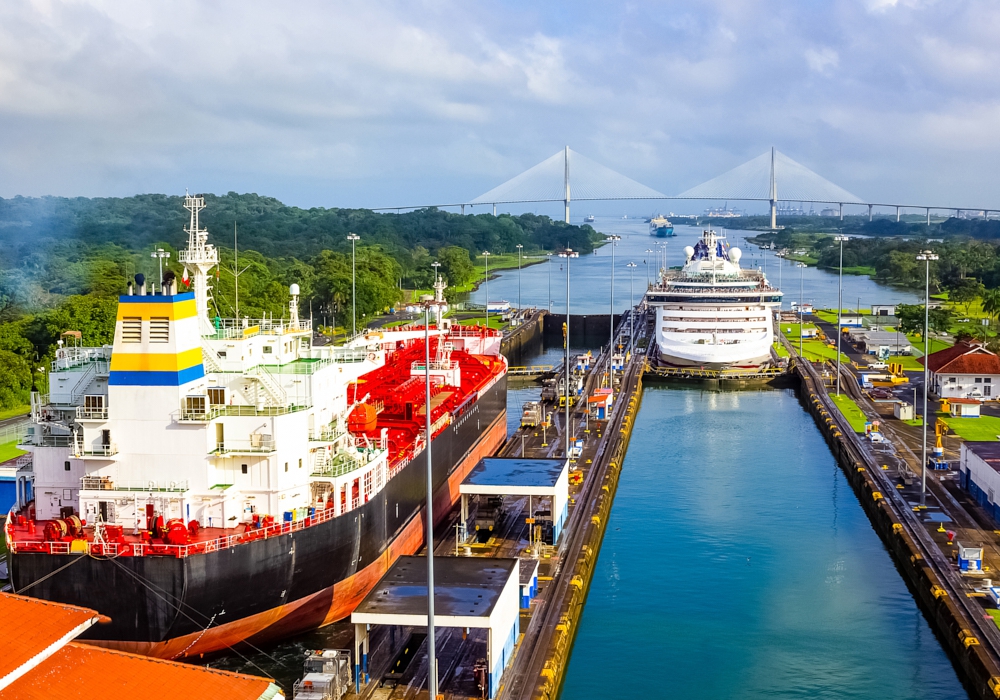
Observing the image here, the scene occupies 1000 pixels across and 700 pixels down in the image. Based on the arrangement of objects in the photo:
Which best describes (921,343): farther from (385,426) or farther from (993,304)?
(385,426)

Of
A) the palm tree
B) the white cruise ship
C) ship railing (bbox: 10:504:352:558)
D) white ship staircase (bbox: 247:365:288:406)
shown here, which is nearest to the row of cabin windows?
white ship staircase (bbox: 247:365:288:406)

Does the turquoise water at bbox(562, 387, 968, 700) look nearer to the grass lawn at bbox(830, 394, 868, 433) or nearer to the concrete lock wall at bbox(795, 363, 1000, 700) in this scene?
the concrete lock wall at bbox(795, 363, 1000, 700)

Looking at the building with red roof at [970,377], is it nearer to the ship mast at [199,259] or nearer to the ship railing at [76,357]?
the ship mast at [199,259]

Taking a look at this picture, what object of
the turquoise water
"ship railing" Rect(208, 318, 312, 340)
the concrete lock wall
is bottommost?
the turquoise water

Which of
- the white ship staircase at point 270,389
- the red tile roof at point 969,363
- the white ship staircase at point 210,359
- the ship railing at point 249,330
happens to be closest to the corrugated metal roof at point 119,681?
the white ship staircase at point 270,389

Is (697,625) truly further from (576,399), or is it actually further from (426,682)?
(576,399)
